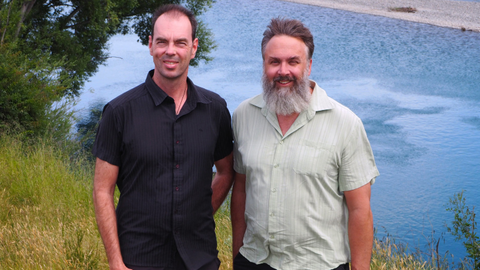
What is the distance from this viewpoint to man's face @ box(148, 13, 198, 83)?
2.24m

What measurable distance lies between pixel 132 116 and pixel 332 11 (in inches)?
1186

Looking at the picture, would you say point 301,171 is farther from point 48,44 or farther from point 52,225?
point 48,44

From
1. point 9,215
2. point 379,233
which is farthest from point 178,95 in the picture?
point 379,233

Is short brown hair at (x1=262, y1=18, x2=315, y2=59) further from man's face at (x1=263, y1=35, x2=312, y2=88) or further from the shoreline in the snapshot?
the shoreline

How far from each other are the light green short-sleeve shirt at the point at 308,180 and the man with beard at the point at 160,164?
286mm

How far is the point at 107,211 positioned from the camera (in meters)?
2.21

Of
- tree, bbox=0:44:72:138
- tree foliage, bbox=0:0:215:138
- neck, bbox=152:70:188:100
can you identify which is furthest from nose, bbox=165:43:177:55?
tree foliage, bbox=0:0:215:138

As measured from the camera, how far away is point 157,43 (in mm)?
2303

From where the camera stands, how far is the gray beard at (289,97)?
7.40 feet

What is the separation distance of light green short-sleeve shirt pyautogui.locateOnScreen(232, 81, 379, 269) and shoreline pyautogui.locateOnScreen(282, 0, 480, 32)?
26.5 meters

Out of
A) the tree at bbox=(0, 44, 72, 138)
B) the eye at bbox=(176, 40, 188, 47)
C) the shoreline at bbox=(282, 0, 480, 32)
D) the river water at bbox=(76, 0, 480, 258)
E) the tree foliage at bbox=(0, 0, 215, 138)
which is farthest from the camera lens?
the shoreline at bbox=(282, 0, 480, 32)

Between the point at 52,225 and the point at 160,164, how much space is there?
9.61 ft

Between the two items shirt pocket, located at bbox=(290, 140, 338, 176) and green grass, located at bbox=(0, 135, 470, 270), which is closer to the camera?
shirt pocket, located at bbox=(290, 140, 338, 176)

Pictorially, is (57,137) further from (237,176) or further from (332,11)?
(332,11)
